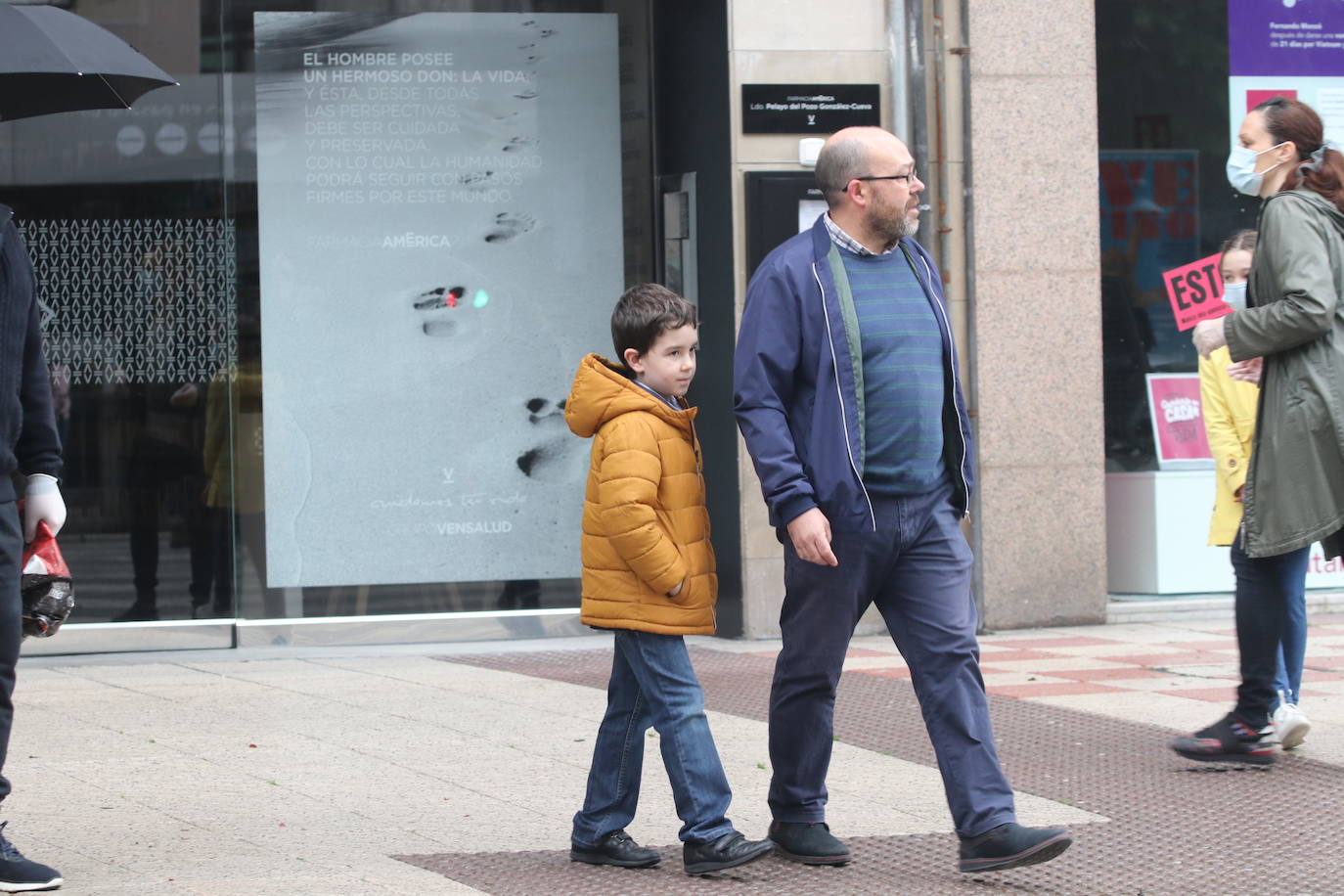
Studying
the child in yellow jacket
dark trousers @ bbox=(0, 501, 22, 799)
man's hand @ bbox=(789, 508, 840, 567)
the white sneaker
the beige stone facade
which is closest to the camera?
dark trousers @ bbox=(0, 501, 22, 799)

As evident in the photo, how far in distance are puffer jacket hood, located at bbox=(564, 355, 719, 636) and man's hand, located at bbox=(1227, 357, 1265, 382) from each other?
2.13 metres

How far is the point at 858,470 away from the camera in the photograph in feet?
15.2

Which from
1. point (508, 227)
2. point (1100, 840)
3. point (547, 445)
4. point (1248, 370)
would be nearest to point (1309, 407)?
point (1248, 370)

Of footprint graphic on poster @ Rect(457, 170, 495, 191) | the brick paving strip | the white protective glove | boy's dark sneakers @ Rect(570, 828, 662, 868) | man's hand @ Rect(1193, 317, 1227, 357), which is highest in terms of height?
footprint graphic on poster @ Rect(457, 170, 495, 191)

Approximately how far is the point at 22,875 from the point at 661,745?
59.3 inches

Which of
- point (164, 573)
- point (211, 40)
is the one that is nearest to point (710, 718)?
point (164, 573)

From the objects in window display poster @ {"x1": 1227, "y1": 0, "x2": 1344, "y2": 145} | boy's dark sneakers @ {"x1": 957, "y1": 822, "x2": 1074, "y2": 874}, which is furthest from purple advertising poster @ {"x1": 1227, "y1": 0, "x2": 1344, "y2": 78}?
boy's dark sneakers @ {"x1": 957, "y1": 822, "x2": 1074, "y2": 874}

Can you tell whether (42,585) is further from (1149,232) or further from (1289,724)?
(1149,232)

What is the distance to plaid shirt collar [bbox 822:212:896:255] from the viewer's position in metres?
4.77

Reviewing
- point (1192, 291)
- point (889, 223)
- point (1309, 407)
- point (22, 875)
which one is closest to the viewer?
point (22, 875)

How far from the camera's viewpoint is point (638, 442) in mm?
4594

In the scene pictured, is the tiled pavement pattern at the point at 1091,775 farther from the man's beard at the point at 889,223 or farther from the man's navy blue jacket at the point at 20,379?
the man's beard at the point at 889,223

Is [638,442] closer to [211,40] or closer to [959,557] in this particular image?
[959,557]

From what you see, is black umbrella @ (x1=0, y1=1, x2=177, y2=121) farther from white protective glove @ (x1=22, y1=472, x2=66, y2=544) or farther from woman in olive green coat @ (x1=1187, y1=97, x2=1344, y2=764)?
woman in olive green coat @ (x1=1187, y1=97, x2=1344, y2=764)
